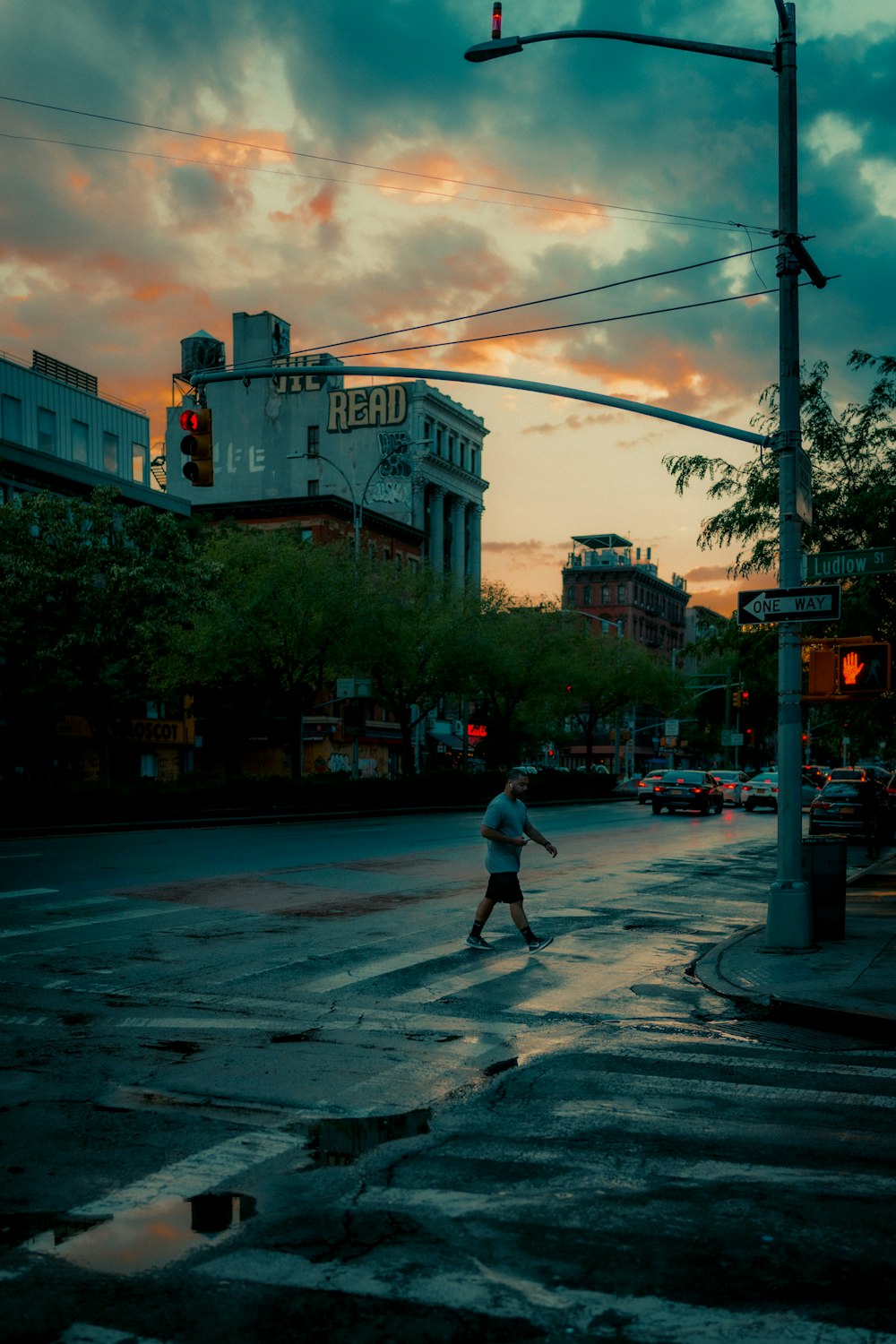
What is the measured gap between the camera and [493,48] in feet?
44.8

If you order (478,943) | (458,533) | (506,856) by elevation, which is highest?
(458,533)

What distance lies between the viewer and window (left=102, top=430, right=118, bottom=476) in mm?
52625

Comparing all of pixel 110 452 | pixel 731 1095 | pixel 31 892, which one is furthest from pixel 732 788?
pixel 731 1095

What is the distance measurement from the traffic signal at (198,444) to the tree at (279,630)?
2236cm

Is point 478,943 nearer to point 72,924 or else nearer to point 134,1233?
point 72,924

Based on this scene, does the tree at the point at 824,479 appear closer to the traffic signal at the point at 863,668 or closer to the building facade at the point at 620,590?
the traffic signal at the point at 863,668

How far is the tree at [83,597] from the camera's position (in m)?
35.3

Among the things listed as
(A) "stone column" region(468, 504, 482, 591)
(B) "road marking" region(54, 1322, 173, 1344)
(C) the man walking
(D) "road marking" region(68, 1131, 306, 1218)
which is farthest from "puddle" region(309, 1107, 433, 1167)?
(A) "stone column" region(468, 504, 482, 591)

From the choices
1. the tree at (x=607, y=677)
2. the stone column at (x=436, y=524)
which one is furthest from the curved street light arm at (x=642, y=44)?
the stone column at (x=436, y=524)

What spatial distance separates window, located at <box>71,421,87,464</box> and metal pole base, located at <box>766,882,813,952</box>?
139ft

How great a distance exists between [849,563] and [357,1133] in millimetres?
9384

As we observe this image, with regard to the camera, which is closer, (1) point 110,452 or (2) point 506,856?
(2) point 506,856

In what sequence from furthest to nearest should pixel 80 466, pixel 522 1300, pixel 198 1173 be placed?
1. pixel 80 466
2. pixel 198 1173
3. pixel 522 1300

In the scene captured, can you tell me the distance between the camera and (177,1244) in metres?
4.79
